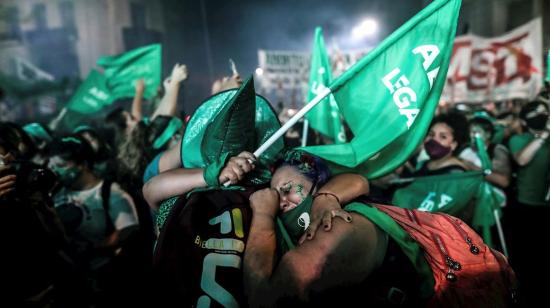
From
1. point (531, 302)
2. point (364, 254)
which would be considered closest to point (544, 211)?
point (531, 302)

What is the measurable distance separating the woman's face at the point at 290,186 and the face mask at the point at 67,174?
2.51 m

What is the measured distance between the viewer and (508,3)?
20625 mm

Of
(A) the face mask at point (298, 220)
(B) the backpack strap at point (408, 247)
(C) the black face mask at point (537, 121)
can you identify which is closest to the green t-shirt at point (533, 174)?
(C) the black face mask at point (537, 121)

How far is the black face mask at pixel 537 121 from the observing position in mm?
4301

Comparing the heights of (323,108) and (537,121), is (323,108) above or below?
above

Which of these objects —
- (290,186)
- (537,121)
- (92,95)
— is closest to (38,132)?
(92,95)

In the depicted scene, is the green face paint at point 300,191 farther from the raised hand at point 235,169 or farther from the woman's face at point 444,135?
the woman's face at point 444,135

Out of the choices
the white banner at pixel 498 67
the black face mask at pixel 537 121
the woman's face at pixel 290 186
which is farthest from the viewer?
the white banner at pixel 498 67

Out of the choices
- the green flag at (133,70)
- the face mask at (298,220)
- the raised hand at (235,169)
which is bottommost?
the face mask at (298,220)

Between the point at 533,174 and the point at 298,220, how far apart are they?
13.6ft

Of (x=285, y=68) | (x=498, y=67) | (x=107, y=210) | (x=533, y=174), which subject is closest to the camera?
(x=107, y=210)

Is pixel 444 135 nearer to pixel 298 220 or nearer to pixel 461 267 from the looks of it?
pixel 461 267

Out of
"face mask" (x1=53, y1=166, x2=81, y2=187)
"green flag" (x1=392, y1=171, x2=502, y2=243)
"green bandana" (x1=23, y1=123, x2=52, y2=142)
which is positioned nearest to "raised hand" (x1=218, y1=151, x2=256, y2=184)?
"face mask" (x1=53, y1=166, x2=81, y2=187)

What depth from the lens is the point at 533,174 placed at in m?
4.49
